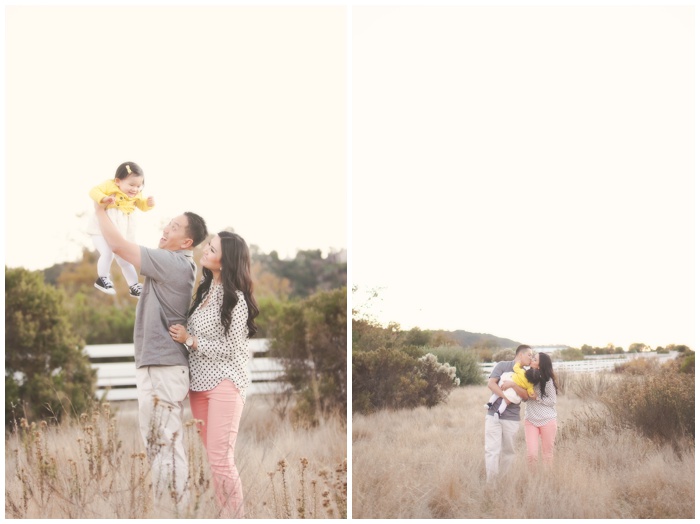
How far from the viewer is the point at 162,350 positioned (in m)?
3.74

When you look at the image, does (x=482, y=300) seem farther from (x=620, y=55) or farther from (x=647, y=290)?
(x=620, y=55)

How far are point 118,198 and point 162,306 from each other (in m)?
0.53

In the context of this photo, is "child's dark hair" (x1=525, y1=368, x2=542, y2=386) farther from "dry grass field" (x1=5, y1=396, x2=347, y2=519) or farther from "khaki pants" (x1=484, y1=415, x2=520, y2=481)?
"dry grass field" (x1=5, y1=396, x2=347, y2=519)

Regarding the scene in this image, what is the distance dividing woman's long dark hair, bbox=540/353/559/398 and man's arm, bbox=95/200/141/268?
2.09 metres

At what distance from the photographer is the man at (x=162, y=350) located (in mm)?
3693

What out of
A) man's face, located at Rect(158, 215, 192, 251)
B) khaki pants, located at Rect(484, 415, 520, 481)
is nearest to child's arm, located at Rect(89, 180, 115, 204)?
man's face, located at Rect(158, 215, 192, 251)

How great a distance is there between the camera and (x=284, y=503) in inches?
167

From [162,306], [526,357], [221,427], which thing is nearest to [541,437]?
[526,357]

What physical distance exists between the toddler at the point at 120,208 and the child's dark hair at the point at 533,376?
200 cm

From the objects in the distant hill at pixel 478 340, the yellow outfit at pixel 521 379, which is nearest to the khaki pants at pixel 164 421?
the distant hill at pixel 478 340

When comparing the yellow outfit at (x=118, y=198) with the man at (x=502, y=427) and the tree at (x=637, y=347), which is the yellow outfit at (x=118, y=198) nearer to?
the man at (x=502, y=427)

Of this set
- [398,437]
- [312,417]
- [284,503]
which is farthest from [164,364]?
[312,417]

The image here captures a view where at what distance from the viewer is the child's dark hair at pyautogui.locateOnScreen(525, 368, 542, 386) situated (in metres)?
4.35

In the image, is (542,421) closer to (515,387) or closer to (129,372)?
(515,387)
